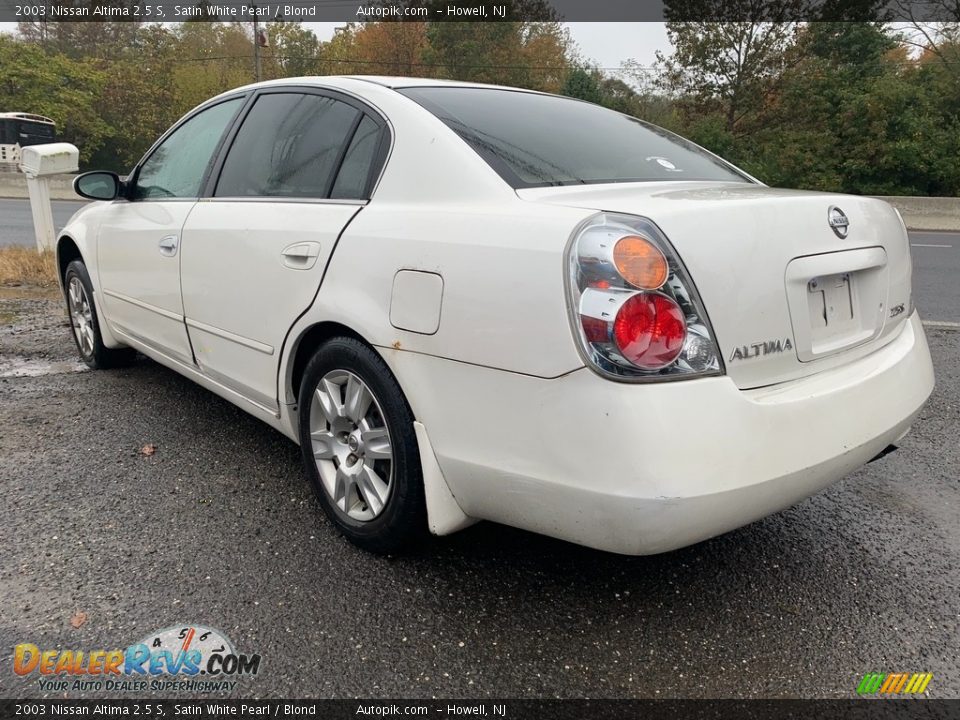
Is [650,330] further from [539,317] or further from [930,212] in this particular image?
[930,212]

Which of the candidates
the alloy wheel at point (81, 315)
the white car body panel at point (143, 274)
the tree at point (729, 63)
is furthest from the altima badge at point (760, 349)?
the tree at point (729, 63)

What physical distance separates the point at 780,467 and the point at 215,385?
2326 millimetres

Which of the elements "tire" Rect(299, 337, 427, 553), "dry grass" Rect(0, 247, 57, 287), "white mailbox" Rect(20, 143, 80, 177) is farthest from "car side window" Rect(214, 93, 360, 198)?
"dry grass" Rect(0, 247, 57, 287)

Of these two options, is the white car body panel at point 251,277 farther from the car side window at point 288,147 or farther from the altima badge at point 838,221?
the altima badge at point 838,221

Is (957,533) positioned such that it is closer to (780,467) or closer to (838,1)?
(780,467)

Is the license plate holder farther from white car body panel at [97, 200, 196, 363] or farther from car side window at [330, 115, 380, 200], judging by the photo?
white car body panel at [97, 200, 196, 363]

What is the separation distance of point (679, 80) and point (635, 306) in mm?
27345

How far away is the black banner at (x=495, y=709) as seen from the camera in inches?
66.8

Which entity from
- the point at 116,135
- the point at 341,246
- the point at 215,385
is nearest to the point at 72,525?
the point at 215,385

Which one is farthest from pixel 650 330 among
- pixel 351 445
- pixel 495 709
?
pixel 351 445

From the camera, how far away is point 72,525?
2498 millimetres

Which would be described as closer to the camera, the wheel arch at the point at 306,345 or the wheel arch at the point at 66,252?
the wheel arch at the point at 306,345

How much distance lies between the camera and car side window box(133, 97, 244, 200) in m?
3.21

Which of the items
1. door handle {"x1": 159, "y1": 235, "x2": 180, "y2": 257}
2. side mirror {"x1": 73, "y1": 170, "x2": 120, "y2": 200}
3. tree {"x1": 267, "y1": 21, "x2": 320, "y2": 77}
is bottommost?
door handle {"x1": 159, "y1": 235, "x2": 180, "y2": 257}
